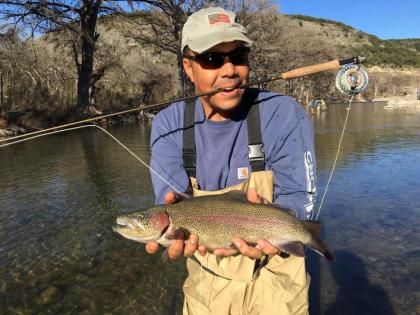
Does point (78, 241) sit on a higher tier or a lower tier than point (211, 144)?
lower

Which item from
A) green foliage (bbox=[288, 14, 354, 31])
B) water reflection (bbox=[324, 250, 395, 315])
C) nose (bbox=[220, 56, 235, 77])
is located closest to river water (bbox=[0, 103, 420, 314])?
water reflection (bbox=[324, 250, 395, 315])

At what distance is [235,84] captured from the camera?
2.31 metres

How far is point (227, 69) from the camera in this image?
91.8 inches

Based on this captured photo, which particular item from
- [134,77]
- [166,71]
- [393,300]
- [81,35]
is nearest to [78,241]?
[393,300]

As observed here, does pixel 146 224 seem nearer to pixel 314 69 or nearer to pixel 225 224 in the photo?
pixel 225 224

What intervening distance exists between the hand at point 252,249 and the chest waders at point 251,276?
0.10m

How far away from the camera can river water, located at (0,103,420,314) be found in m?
4.27

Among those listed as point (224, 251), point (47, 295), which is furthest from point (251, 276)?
point (47, 295)

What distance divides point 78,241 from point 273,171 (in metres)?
4.31

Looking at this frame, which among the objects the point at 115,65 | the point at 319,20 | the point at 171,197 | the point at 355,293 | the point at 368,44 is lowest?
the point at 355,293

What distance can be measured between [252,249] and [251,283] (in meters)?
0.32

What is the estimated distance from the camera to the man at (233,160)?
219 centimetres

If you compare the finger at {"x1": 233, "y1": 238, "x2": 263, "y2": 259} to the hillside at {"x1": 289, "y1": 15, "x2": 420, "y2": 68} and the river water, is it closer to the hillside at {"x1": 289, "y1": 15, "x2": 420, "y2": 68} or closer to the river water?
the river water

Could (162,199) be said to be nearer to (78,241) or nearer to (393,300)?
(393,300)
